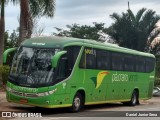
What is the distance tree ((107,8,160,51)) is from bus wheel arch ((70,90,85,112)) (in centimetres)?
3868

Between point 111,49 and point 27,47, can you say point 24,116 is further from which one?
point 111,49

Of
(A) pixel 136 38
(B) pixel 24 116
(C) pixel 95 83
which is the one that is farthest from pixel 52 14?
(A) pixel 136 38

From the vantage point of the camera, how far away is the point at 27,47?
59.8ft

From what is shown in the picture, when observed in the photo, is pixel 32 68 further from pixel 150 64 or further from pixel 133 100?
pixel 150 64

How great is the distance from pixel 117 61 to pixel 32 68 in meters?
7.04

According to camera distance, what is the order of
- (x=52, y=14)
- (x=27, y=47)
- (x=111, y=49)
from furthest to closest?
(x=52, y=14), (x=111, y=49), (x=27, y=47)

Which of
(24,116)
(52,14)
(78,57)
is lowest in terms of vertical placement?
(24,116)

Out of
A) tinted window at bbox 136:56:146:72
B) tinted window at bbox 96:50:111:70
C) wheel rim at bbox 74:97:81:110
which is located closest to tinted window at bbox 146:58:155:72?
tinted window at bbox 136:56:146:72

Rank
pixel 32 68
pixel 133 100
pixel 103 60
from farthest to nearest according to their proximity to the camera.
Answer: pixel 133 100 < pixel 103 60 < pixel 32 68

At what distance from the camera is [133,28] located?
5925cm

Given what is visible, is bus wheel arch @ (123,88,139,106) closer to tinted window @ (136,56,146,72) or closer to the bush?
tinted window @ (136,56,146,72)

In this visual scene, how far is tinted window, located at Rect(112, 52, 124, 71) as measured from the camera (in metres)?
22.7

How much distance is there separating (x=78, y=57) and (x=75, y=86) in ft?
4.24

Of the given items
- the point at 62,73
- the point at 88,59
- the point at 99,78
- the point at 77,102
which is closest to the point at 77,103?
the point at 77,102
